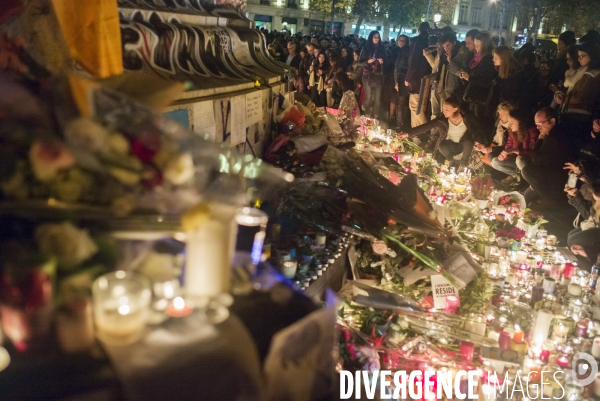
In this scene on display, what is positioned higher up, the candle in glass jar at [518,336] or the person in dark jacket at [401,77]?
the person in dark jacket at [401,77]

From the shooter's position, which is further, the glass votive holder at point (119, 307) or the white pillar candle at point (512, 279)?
the white pillar candle at point (512, 279)

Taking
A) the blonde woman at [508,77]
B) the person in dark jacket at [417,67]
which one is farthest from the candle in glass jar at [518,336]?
the person in dark jacket at [417,67]

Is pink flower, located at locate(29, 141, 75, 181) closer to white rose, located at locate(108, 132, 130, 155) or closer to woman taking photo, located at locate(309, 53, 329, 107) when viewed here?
white rose, located at locate(108, 132, 130, 155)

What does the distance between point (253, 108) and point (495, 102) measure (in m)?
6.15

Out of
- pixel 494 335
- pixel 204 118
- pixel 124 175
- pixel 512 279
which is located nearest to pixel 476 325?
pixel 494 335

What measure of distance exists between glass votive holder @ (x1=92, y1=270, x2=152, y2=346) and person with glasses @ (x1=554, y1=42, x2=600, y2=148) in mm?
7720

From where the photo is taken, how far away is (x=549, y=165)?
7.01 meters

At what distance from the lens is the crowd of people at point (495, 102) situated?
6.98 m

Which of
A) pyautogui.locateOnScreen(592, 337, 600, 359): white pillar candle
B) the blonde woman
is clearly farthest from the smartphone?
pyautogui.locateOnScreen(592, 337, 600, 359): white pillar candle

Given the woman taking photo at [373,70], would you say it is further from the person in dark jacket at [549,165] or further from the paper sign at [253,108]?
the paper sign at [253,108]

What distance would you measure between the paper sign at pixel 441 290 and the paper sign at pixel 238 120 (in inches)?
73.9

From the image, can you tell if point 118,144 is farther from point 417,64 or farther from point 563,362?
point 417,64

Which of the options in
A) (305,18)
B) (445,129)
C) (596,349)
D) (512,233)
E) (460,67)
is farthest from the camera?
(305,18)

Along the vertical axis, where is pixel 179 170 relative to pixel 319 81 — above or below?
below
